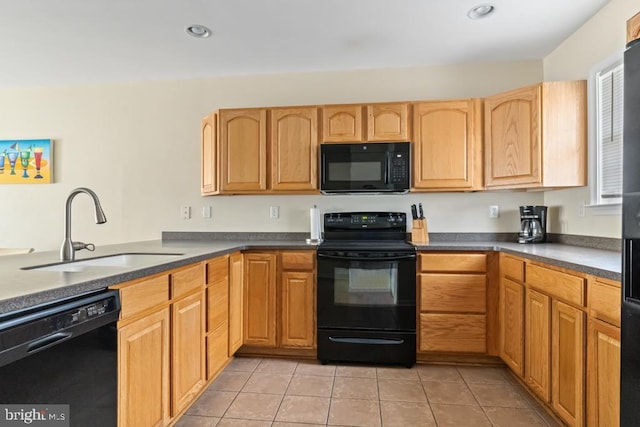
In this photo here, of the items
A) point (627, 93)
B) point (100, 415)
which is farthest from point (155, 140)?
point (627, 93)

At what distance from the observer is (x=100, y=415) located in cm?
117

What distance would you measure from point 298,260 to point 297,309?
0.37 metres

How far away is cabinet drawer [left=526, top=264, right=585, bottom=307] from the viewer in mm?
1559

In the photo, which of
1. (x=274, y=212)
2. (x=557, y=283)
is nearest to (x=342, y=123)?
(x=274, y=212)

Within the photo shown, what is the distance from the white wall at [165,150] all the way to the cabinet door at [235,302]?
724 millimetres

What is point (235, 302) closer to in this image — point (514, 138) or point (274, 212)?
point (274, 212)

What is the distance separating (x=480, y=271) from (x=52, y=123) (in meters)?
4.20

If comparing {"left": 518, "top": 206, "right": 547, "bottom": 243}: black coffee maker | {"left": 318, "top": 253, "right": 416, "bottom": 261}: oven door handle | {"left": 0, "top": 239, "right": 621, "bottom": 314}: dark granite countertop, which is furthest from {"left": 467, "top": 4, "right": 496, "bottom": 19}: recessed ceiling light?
{"left": 318, "top": 253, "right": 416, "bottom": 261}: oven door handle

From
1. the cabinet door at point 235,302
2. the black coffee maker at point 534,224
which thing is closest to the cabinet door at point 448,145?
the black coffee maker at point 534,224

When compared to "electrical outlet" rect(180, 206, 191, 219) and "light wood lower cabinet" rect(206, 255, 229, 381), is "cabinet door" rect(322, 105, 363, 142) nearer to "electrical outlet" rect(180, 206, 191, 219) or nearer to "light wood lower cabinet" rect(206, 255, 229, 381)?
"light wood lower cabinet" rect(206, 255, 229, 381)

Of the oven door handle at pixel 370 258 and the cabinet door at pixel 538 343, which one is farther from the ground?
the oven door handle at pixel 370 258

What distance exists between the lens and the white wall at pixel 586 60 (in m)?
2.06

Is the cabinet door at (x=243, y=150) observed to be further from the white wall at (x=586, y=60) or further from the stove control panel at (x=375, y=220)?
the white wall at (x=586, y=60)

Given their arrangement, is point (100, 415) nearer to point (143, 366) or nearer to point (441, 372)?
point (143, 366)
